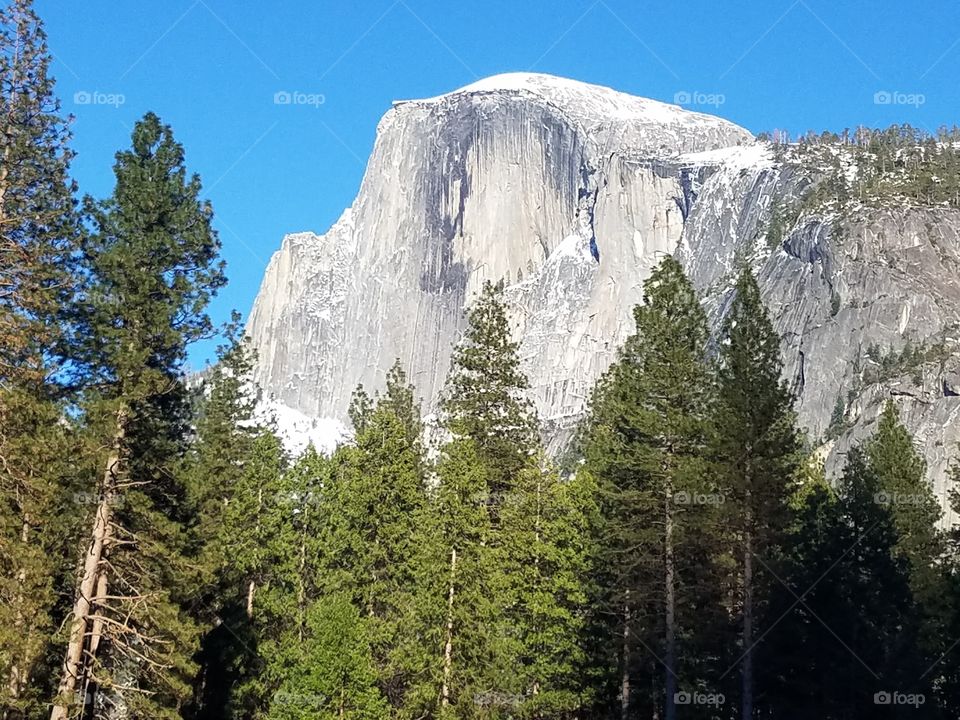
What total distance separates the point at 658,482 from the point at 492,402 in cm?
797

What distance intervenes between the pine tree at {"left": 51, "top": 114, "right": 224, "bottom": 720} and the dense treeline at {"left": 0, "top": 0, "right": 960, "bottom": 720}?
0.07 metres

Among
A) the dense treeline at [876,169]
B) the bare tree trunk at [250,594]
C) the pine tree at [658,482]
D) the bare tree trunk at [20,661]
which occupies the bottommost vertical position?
the bare tree trunk at [20,661]

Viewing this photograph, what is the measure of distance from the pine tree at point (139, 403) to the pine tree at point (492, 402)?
41.3 feet

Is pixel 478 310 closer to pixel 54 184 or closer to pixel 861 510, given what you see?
pixel 861 510

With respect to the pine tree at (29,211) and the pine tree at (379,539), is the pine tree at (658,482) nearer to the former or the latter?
the pine tree at (379,539)

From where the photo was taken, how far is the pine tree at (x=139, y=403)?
20.9m

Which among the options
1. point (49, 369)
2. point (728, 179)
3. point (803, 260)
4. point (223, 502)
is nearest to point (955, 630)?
point (223, 502)

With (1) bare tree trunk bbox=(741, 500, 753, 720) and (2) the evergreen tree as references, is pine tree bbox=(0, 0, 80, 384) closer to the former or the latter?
(2) the evergreen tree

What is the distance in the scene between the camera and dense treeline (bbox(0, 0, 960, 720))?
21109 mm

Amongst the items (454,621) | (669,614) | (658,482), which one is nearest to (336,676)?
(454,621)

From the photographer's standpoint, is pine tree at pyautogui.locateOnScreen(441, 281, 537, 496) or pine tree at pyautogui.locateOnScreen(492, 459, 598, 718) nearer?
pine tree at pyautogui.locateOnScreen(492, 459, 598, 718)

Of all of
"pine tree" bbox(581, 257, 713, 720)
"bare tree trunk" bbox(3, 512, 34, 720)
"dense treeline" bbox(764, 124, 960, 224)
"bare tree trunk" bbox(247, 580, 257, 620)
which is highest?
"dense treeline" bbox(764, 124, 960, 224)

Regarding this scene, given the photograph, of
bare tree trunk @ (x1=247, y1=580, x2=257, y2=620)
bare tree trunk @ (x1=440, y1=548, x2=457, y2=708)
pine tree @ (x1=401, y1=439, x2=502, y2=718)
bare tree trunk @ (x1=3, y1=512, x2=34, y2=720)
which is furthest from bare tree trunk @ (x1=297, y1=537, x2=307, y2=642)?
bare tree trunk @ (x1=3, y1=512, x2=34, y2=720)

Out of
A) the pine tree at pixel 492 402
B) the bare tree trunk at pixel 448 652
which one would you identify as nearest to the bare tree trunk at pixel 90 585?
the bare tree trunk at pixel 448 652
